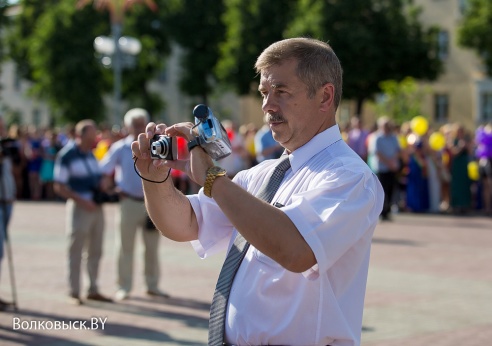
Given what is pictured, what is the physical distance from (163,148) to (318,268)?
2.42 ft

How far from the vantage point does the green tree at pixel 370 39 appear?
49.1 meters

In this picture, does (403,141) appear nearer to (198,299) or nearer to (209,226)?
(198,299)

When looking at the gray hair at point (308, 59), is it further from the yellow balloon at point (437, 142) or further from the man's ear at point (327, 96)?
the yellow balloon at point (437, 142)

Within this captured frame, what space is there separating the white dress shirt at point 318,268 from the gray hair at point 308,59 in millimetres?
205

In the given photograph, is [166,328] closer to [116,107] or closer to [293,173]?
[293,173]

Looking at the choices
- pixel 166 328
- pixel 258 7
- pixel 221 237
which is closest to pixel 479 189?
pixel 166 328

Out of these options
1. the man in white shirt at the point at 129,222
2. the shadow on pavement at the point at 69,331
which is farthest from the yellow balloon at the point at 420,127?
the shadow on pavement at the point at 69,331

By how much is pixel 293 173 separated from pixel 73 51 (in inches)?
2307

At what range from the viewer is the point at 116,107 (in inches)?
1150

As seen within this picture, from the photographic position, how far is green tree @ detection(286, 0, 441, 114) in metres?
49.1

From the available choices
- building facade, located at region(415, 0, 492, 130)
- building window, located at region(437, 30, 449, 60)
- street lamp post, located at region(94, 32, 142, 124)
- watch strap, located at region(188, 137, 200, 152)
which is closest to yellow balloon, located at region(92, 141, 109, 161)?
street lamp post, located at region(94, 32, 142, 124)

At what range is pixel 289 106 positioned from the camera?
10.9 ft

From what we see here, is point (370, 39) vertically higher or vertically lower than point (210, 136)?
lower

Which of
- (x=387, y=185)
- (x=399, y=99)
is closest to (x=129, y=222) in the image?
(x=387, y=185)
